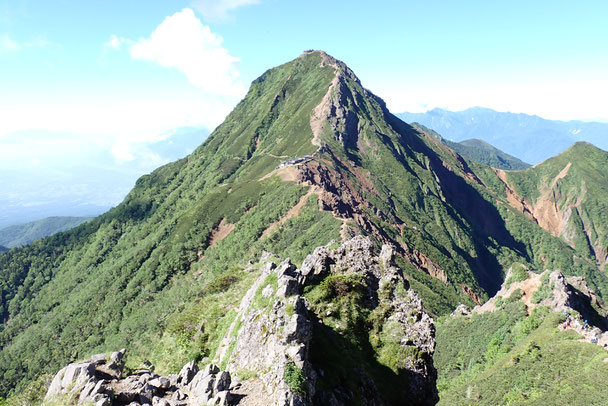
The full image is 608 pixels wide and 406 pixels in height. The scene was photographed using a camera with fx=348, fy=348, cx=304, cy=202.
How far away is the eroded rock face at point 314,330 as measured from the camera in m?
21.8

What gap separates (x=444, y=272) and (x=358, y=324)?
121257 millimetres

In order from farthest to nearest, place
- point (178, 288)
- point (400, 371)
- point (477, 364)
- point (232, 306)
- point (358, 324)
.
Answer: point (178, 288)
point (477, 364)
point (232, 306)
point (358, 324)
point (400, 371)

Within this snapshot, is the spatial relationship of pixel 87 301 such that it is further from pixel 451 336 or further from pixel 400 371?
pixel 400 371

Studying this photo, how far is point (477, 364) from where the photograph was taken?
71.4 metres

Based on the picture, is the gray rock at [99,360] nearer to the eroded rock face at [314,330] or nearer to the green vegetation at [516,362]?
the eroded rock face at [314,330]

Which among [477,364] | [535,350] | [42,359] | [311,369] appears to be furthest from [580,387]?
[42,359]

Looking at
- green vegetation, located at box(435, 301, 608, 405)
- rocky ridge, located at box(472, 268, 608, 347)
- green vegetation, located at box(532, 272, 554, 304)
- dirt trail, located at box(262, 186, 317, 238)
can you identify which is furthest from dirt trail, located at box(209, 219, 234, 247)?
green vegetation, located at box(532, 272, 554, 304)

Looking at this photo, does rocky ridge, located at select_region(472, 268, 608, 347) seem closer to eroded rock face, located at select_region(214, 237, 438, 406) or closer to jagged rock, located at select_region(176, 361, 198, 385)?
eroded rock face, located at select_region(214, 237, 438, 406)

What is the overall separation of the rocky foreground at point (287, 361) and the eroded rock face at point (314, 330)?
0.07 m

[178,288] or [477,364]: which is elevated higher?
[178,288]

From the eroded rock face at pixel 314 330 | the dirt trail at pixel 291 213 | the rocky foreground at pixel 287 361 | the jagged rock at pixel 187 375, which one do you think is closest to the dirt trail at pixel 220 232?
the dirt trail at pixel 291 213

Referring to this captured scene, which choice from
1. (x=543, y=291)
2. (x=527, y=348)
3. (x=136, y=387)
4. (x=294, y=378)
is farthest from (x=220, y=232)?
(x=294, y=378)

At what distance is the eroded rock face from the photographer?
21766mm

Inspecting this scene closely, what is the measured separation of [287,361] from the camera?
21.6m
